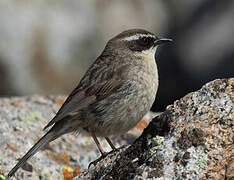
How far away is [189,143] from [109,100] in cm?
261

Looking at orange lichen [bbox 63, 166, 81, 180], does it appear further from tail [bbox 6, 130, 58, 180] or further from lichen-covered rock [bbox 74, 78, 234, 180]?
lichen-covered rock [bbox 74, 78, 234, 180]

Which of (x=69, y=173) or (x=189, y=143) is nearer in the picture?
(x=189, y=143)

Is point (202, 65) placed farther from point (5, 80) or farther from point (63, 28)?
point (5, 80)

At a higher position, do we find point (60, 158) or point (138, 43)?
point (138, 43)

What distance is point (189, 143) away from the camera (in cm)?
425

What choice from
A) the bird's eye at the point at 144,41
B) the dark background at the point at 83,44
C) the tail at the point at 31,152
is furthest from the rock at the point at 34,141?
the dark background at the point at 83,44

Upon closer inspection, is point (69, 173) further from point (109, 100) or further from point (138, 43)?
point (138, 43)

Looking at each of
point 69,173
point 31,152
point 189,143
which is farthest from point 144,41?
point 189,143

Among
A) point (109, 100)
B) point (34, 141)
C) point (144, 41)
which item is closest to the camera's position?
point (109, 100)

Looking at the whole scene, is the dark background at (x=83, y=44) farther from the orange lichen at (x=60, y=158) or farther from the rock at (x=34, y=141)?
the orange lichen at (x=60, y=158)

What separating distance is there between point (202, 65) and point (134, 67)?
7.02 metres

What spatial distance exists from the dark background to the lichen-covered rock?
8644 millimetres

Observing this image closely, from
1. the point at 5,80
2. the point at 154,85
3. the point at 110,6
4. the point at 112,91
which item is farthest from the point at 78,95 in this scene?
the point at 110,6

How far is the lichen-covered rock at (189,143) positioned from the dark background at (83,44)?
28.4 feet
